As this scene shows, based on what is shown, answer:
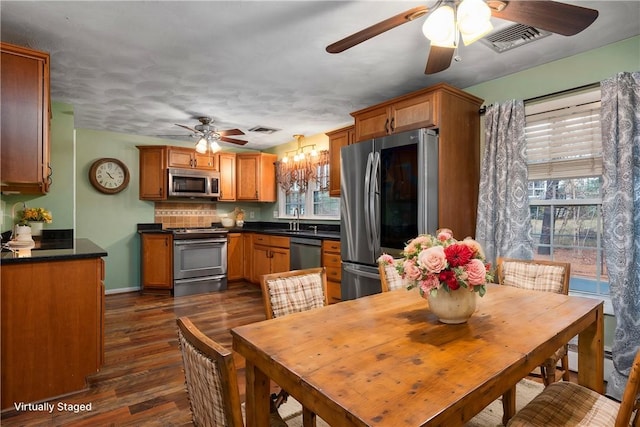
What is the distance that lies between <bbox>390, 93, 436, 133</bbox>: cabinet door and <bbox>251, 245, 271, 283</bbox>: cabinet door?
283 centimetres

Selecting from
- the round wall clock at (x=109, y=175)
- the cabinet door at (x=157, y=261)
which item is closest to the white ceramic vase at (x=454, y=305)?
the cabinet door at (x=157, y=261)

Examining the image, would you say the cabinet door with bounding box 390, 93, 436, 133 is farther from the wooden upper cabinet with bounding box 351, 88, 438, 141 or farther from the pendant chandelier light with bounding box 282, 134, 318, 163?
the pendant chandelier light with bounding box 282, 134, 318, 163

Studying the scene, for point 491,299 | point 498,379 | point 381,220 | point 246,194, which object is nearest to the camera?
point 498,379

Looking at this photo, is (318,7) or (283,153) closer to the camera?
(318,7)

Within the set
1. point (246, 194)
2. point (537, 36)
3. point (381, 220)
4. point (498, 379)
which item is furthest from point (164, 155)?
point (498, 379)

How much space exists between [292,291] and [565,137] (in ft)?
7.95

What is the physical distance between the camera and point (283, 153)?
5898 mm

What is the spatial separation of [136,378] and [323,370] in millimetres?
2092

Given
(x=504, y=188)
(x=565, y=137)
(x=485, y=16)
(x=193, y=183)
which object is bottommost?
(x=504, y=188)

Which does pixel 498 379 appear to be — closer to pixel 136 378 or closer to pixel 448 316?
pixel 448 316

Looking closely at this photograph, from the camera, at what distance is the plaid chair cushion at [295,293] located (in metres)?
1.71

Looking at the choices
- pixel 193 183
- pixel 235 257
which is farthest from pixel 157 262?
pixel 193 183

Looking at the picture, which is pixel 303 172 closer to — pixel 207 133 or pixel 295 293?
pixel 207 133

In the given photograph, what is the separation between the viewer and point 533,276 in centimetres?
212
